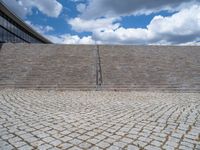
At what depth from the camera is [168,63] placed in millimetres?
17625

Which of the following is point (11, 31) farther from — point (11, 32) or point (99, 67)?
point (99, 67)

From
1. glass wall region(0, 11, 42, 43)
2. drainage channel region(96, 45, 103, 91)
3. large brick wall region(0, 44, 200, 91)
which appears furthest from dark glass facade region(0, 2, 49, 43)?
drainage channel region(96, 45, 103, 91)

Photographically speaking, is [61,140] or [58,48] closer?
[61,140]

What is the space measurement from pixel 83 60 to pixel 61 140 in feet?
46.1

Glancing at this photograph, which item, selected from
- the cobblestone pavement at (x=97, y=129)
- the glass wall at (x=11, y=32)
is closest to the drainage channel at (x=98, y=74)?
the cobblestone pavement at (x=97, y=129)

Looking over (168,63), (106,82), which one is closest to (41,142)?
(106,82)

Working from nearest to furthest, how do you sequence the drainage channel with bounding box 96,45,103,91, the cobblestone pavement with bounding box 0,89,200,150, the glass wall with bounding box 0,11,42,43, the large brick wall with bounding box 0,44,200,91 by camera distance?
the cobblestone pavement with bounding box 0,89,200,150, the drainage channel with bounding box 96,45,103,91, the large brick wall with bounding box 0,44,200,91, the glass wall with bounding box 0,11,42,43

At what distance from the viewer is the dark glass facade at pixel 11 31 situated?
85.2 feet

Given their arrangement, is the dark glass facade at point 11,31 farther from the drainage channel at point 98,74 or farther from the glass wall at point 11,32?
the drainage channel at point 98,74

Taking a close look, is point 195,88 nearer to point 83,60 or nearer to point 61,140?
point 83,60

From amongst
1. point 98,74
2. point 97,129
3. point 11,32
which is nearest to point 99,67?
point 98,74

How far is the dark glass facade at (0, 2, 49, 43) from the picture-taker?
2597cm

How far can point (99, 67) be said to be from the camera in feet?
53.7

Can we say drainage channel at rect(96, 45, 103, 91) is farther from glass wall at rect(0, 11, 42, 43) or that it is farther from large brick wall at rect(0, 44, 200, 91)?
glass wall at rect(0, 11, 42, 43)
